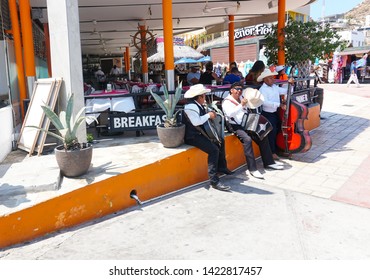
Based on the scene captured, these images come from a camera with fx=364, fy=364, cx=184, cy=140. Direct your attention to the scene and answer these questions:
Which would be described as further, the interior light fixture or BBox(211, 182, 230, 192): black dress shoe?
the interior light fixture

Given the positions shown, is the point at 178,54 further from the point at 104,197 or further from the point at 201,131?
the point at 104,197

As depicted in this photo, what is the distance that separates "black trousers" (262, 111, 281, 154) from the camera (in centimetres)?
573

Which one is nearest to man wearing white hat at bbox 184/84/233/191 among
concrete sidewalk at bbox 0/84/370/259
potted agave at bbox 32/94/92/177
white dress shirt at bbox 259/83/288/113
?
concrete sidewalk at bbox 0/84/370/259

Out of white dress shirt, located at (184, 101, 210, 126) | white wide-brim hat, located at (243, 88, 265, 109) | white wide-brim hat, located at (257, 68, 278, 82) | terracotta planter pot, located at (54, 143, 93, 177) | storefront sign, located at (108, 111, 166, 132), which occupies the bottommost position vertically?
terracotta planter pot, located at (54, 143, 93, 177)

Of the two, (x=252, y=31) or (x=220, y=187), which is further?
(x=252, y=31)

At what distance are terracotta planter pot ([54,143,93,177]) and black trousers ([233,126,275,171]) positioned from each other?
2.26 m

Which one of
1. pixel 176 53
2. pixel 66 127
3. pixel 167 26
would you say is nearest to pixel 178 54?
pixel 176 53

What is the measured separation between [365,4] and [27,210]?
10800 centimetres

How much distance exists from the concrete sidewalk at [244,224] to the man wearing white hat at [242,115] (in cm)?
17

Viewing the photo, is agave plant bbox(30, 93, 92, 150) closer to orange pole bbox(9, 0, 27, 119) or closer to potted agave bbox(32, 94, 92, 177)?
potted agave bbox(32, 94, 92, 177)

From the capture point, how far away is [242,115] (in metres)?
5.27

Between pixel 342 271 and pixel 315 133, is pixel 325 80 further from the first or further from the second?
pixel 342 271

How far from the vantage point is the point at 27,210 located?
3271 mm

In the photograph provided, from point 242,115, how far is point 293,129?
0.99m
